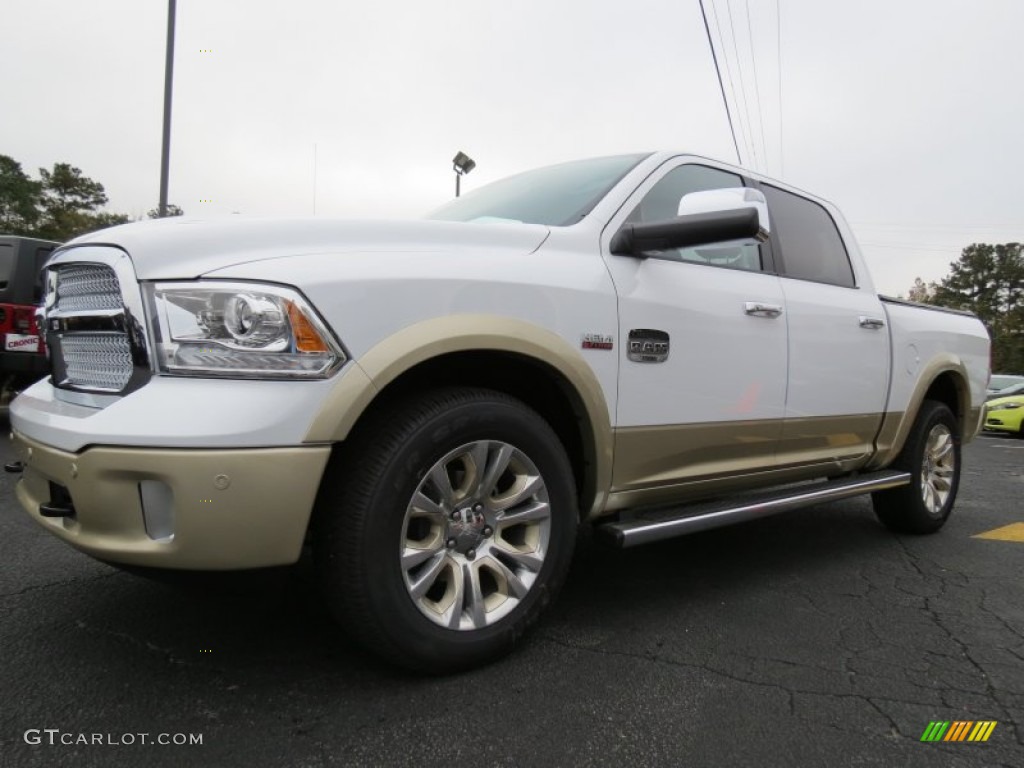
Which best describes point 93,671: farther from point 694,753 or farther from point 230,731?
point 694,753

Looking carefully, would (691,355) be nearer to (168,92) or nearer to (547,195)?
(547,195)

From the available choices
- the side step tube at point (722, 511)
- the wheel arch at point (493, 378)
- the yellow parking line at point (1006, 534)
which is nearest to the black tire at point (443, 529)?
the wheel arch at point (493, 378)

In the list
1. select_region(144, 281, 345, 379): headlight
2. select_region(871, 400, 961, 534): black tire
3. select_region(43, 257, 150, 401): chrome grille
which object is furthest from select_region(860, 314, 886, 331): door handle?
select_region(43, 257, 150, 401): chrome grille

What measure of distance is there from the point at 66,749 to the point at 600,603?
74.1 inches

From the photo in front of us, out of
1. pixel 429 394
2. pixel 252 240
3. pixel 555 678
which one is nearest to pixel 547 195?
pixel 429 394

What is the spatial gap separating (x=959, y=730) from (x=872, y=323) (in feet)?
7.42

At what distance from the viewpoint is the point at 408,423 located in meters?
2.04

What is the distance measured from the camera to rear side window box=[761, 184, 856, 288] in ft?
11.7

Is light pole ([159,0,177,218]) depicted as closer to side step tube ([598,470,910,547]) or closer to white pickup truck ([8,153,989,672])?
white pickup truck ([8,153,989,672])

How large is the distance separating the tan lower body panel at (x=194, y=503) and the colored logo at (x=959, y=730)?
186 centimetres

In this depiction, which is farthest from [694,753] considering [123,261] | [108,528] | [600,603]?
[123,261]

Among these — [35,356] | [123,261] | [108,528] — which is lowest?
[35,356]

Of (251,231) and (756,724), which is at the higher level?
(251,231)

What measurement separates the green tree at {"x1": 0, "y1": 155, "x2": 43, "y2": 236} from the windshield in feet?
146
